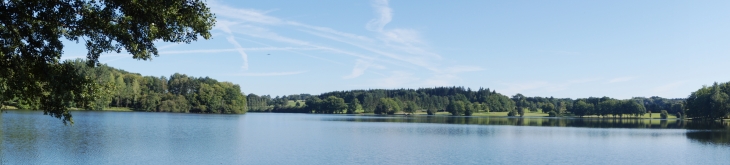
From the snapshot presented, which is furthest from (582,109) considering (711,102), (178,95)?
(178,95)

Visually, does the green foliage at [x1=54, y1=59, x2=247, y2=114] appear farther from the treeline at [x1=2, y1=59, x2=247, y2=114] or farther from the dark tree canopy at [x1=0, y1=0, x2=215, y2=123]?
the dark tree canopy at [x1=0, y1=0, x2=215, y2=123]

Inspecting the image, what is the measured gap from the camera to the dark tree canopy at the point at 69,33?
1288 centimetres

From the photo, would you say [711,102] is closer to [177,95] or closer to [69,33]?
[177,95]

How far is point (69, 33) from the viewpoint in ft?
45.5

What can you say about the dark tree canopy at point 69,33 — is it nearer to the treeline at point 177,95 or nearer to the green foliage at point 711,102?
the treeline at point 177,95

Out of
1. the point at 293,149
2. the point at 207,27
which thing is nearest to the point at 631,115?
the point at 293,149

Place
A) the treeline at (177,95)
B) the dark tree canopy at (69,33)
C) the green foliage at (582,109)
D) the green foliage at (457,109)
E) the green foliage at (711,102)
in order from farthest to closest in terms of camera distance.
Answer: the green foliage at (457,109), the green foliage at (582,109), the treeline at (177,95), the green foliage at (711,102), the dark tree canopy at (69,33)

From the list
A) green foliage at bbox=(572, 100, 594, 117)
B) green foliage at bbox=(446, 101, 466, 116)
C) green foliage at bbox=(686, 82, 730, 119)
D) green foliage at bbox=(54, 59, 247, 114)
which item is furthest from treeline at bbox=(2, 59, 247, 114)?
green foliage at bbox=(686, 82, 730, 119)

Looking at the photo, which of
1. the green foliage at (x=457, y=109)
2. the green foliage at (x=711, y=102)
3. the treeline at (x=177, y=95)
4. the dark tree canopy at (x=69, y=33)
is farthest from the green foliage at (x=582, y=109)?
the dark tree canopy at (x=69, y=33)

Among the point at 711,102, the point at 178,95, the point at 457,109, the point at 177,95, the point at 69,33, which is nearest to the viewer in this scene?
the point at 69,33

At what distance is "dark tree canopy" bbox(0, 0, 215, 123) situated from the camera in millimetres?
12875

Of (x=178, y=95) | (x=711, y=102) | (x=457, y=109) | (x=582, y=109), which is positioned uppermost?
(x=178, y=95)

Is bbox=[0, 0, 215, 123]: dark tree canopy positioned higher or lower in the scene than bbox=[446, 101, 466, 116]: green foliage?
higher

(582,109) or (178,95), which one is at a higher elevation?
(178,95)
